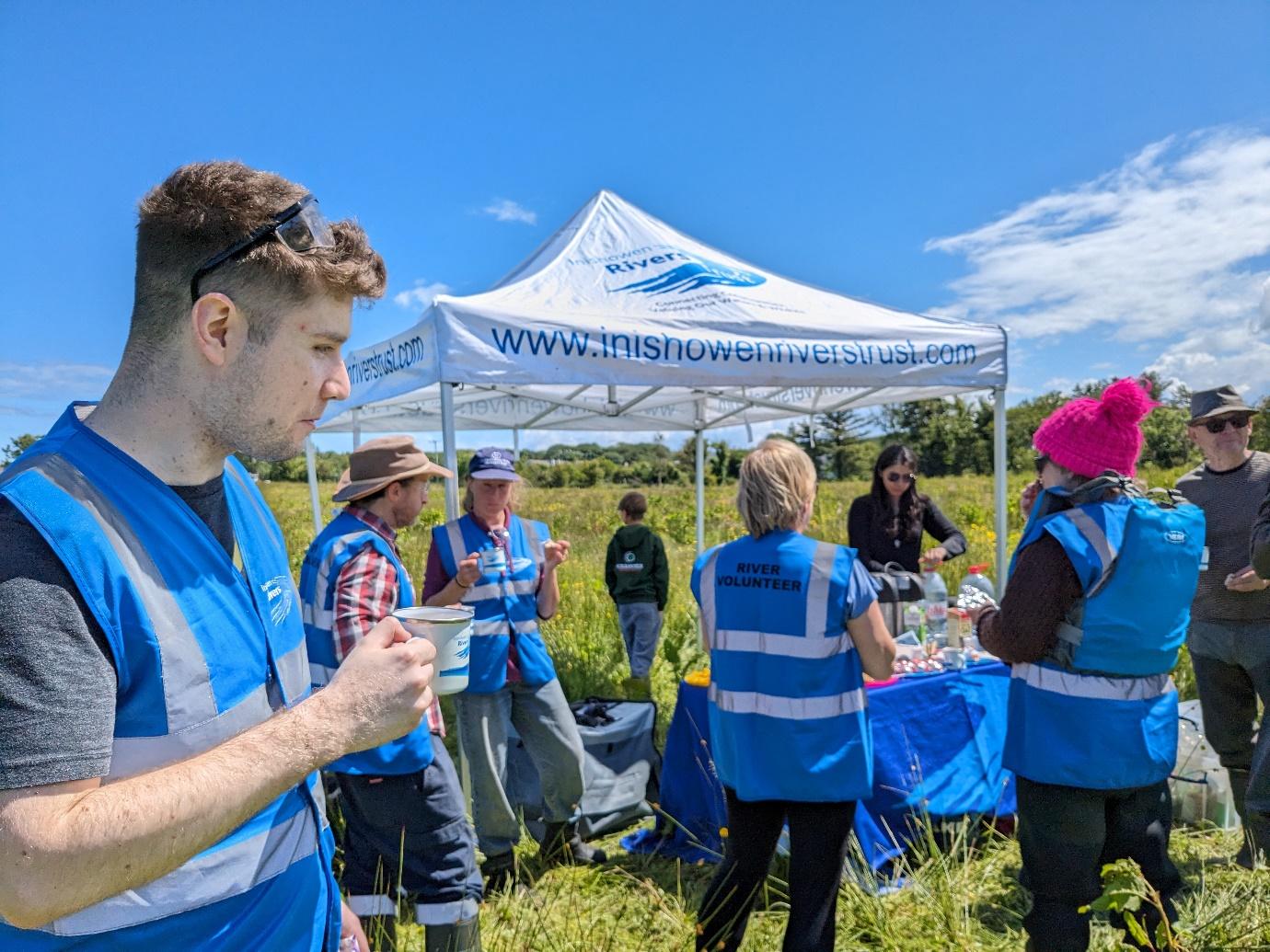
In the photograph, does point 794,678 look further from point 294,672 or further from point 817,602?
point 294,672

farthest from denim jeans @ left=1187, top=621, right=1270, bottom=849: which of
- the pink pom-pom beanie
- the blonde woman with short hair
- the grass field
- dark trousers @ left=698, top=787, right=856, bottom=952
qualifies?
dark trousers @ left=698, top=787, right=856, bottom=952

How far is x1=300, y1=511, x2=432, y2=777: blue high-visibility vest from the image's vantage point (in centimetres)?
246

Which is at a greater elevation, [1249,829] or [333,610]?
[333,610]

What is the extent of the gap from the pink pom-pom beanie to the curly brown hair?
87.7 inches

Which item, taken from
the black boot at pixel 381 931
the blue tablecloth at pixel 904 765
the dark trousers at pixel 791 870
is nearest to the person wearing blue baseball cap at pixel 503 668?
the blue tablecloth at pixel 904 765

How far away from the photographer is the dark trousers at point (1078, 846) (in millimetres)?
2281

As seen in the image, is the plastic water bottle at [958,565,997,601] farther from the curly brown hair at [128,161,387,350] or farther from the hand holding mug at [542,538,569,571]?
the curly brown hair at [128,161,387,350]

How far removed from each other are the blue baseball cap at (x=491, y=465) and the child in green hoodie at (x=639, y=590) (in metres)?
2.64

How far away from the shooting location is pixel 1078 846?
2.29 meters

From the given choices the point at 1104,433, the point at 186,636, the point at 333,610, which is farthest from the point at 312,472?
the point at 186,636

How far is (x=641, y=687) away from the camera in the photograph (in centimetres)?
605

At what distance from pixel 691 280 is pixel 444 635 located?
12.2ft

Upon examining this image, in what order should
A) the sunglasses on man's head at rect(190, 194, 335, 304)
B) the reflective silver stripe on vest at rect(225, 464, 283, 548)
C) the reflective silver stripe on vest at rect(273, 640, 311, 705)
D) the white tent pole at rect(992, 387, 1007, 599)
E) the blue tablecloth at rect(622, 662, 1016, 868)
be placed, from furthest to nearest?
the white tent pole at rect(992, 387, 1007, 599), the blue tablecloth at rect(622, 662, 1016, 868), the reflective silver stripe on vest at rect(225, 464, 283, 548), the reflective silver stripe on vest at rect(273, 640, 311, 705), the sunglasses on man's head at rect(190, 194, 335, 304)

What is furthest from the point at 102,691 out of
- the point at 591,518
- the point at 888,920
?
the point at 591,518
